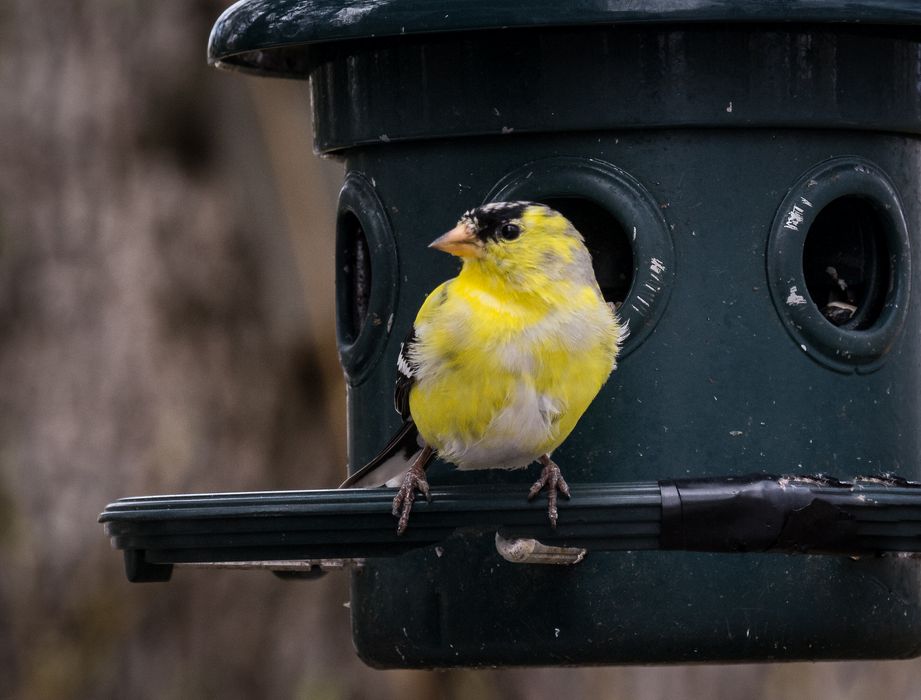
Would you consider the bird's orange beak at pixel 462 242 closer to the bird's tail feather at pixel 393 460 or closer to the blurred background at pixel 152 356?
the bird's tail feather at pixel 393 460

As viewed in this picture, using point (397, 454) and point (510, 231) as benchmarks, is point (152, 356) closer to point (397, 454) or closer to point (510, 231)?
point (397, 454)

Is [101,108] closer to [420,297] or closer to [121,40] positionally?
[121,40]

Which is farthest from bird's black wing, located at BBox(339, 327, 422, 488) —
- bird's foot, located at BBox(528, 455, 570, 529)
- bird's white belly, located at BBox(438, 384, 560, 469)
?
bird's foot, located at BBox(528, 455, 570, 529)

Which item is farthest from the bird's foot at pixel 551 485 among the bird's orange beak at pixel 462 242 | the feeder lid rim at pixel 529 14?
the feeder lid rim at pixel 529 14

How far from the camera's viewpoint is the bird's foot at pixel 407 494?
14.2ft

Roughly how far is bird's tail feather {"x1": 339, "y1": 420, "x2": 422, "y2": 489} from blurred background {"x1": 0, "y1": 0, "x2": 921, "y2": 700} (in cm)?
338

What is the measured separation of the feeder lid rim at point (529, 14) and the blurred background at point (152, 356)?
3614 mm

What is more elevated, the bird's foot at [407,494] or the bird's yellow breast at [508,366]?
the bird's yellow breast at [508,366]

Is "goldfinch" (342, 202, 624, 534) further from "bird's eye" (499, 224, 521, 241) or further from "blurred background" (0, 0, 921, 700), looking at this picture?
"blurred background" (0, 0, 921, 700)

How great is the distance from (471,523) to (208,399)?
15.6ft

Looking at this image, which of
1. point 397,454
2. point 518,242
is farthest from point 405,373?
point 518,242

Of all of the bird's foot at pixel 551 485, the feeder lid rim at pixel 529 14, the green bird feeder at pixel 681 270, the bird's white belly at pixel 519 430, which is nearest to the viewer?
the bird's foot at pixel 551 485

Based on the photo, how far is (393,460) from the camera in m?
5.14

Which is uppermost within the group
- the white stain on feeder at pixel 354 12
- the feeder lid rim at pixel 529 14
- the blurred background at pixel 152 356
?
the white stain on feeder at pixel 354 12
